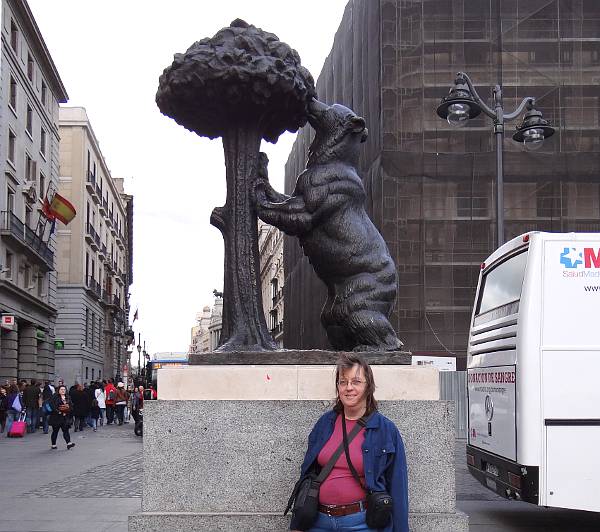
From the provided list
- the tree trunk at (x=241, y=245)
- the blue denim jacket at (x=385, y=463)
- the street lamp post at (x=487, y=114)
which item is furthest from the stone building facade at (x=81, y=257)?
the blue denim jacket at (x=385, y=463)

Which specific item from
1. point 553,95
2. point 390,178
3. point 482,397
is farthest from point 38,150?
point 482,397

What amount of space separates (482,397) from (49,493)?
5.78 meters

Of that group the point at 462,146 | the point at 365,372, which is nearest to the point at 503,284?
the point at 365,372

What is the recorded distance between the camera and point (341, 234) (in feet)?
19.2

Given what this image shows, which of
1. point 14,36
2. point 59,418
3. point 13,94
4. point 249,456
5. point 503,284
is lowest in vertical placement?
point 59,418

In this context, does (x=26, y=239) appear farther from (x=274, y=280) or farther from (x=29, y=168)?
(x=274, y=280)

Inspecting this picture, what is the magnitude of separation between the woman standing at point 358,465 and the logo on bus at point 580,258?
15.8 ft

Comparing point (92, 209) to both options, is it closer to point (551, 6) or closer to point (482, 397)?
point (551, 6)

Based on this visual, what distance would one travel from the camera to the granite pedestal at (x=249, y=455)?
5164 millimetres

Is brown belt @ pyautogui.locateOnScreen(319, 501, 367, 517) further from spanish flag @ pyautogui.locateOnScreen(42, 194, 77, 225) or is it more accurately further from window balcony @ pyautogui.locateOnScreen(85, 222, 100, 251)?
window balcony @ pyautogui.locateOnScreen(85, 222, 100, 251)

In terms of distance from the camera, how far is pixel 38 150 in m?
41.0

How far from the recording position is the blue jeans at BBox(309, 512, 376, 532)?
3.78m

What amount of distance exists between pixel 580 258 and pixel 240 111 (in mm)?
4088

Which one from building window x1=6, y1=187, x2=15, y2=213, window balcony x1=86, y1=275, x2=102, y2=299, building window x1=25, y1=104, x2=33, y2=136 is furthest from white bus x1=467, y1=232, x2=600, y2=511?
window balcony x1=86, y1=275, x2=102, y2=299
